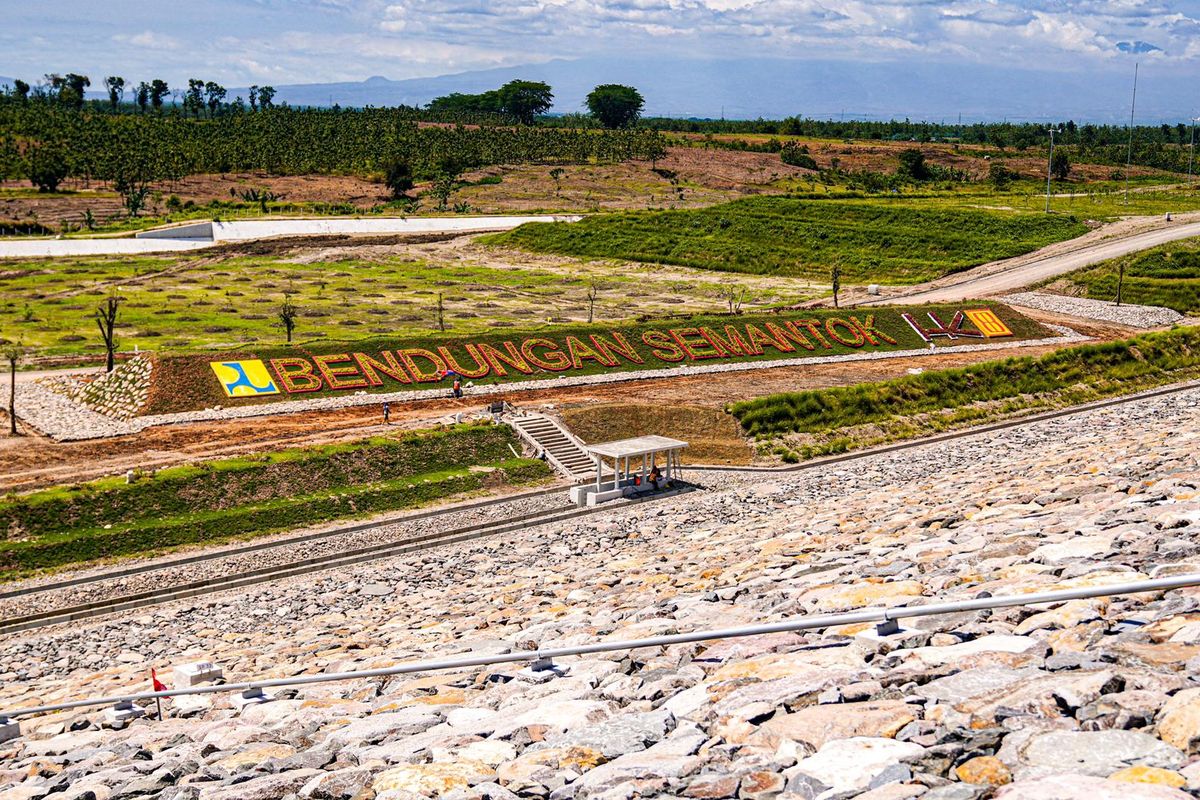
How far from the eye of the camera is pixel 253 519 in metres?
41.2

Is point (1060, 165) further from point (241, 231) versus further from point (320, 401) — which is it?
point (320, 401)

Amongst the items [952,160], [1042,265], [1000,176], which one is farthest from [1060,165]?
[1042,265]

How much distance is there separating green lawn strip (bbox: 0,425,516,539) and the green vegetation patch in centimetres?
4

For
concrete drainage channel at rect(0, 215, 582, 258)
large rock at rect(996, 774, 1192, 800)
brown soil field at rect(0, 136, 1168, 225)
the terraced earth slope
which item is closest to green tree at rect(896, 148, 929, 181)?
brown soil field at rect(0, 136, 1168, 225)

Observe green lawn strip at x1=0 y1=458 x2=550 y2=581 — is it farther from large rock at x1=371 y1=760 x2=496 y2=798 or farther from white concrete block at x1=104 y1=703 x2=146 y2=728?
large rock at x1=371 y1=760 x2=496 y2=798

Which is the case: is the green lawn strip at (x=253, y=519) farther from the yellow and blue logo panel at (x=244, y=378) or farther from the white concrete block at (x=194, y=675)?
the white concrete block at (x=194, y=675)

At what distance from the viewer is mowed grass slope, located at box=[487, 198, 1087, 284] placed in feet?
353

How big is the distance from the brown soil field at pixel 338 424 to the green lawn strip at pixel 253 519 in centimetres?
544

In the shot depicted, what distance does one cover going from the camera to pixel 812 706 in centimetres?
1142

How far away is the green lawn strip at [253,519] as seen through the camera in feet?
124

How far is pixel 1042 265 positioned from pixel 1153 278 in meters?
9.88

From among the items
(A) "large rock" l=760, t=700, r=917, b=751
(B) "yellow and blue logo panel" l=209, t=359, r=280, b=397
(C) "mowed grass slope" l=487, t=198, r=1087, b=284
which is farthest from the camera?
(C) "mowed grass slope" l=487, t=198, r=1087, b=284

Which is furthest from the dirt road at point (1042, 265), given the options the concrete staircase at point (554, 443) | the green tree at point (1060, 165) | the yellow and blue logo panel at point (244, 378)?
the green tree at point (1060, 165)

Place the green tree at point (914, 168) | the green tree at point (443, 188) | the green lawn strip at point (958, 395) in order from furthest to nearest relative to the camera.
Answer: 1. the green tree at point (914, 168)
2. the green tree at point (443, 188)
3. the green lawn strip at point (958, 395)
